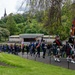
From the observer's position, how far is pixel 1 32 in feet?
307

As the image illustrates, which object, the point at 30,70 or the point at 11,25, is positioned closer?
the point at 30,70

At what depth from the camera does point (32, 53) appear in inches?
1131

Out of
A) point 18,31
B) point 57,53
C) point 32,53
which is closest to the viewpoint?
point 57,53

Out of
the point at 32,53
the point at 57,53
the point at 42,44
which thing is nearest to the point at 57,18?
the point at 57,53

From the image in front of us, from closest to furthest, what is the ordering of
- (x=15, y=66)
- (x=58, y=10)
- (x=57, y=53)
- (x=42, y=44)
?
1. (x=58, y=10)
2. (x=15, y=66)
3. (x=57, y=53)
4. (x=42, y=44)

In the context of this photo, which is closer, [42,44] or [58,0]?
[58,0]

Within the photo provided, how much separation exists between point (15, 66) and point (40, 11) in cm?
424

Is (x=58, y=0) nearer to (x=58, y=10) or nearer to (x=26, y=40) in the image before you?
(x=58, y=10)

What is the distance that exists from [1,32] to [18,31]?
20065 millimetres

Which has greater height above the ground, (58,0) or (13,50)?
(58,0)

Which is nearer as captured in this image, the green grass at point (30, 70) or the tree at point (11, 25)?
the green grass at point (30, 70)

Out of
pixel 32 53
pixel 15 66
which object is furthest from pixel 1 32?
pixel 15 66

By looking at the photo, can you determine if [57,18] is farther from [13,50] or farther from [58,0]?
[13,50]

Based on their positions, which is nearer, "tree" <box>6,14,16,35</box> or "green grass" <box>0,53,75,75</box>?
"green grass" <box>0,53,75,75</box>
